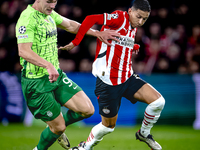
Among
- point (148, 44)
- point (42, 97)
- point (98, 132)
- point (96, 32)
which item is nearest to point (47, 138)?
point (42, 97)

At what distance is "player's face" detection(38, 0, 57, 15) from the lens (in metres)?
3.92

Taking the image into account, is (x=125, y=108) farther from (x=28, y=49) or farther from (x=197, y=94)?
(x=28, y=49)

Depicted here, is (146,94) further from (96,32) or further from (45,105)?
(45,105)

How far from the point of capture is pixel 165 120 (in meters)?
8.59

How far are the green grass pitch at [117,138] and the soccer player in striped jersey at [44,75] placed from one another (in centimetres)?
150

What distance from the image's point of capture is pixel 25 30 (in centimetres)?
379

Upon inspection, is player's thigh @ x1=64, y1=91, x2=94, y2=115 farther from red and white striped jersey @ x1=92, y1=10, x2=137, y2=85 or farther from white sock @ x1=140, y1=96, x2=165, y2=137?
white sock @ x1=140, y1=96, x2=165, y2=137

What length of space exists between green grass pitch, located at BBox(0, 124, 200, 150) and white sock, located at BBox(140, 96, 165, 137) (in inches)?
37.7

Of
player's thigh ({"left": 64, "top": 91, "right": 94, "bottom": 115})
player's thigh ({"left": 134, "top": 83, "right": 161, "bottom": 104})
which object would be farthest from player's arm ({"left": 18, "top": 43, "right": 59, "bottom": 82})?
player's thigh ({"left": 134, "top": 83, "right": 161, "bottom": 104})

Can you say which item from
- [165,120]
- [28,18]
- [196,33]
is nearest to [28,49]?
[28,18]

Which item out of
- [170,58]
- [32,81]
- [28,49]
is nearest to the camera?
[28,49]

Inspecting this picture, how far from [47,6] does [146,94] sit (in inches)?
71.6

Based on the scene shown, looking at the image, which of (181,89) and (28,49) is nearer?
(28,49)

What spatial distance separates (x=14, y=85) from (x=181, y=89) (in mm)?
4676
